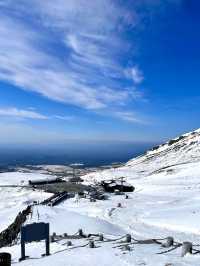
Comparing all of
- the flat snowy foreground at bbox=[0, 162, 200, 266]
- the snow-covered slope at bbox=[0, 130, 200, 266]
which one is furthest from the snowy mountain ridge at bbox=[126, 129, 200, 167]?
the flat snowy foreground at bbox=[0, 162, 200, 266]

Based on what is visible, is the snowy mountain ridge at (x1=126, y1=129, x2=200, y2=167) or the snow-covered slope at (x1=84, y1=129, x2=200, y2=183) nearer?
the snow-covered slope at (x1=84, y1=129, x2=200, y2=183)

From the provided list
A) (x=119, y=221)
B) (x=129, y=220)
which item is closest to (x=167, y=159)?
(x=129, y=220)

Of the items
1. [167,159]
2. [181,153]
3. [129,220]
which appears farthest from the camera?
[181,153]

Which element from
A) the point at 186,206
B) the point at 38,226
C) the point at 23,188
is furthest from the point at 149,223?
the point at 23,188

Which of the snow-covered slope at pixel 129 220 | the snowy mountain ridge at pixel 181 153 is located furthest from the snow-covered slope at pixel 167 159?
the snow-covered slope at pixel 129 220

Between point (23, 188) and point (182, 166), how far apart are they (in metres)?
31.7

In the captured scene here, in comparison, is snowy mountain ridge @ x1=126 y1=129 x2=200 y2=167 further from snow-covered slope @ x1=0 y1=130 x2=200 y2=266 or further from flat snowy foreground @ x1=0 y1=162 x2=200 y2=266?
flat snowy foreground @ x1=0 y1=162 x2=200 y2=266

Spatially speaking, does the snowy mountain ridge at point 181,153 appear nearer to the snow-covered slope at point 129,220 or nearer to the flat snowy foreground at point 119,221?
the snow-covered slope at point 129,220

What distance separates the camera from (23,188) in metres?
68.7

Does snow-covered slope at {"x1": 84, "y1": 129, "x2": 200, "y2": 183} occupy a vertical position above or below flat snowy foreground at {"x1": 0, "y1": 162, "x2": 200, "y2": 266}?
above

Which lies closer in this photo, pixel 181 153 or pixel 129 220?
pixel 129 220

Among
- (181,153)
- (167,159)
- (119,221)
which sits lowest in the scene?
(119,221)

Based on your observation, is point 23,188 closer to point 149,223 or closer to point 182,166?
point 182,166

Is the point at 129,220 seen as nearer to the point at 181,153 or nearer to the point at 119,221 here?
the point at 119,221
